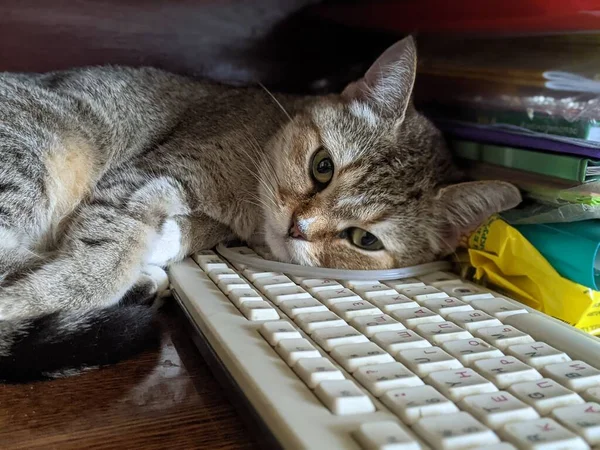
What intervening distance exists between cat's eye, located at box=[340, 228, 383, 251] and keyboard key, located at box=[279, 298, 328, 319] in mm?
283

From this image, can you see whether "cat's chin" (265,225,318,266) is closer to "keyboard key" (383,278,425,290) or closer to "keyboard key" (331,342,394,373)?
"keyboard key" (383,278,425,290)

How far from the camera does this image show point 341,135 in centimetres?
133

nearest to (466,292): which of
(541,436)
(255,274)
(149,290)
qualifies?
(255,274)

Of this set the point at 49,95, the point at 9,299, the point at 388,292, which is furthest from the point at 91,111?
the point at 388,292

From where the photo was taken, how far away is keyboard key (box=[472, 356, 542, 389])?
0.77 meters

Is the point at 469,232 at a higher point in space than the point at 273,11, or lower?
lower

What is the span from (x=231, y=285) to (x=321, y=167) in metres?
0.39

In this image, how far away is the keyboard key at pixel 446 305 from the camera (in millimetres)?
1015

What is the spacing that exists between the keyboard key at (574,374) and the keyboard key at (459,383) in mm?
106

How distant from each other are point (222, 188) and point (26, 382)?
0.68 meters

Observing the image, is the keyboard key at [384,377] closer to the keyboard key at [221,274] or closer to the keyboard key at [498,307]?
the keyboard key at [498,307]

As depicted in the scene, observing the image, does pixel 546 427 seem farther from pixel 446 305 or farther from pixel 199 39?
pixel 199 39

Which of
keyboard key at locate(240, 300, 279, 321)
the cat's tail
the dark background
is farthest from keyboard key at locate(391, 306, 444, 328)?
the dark background

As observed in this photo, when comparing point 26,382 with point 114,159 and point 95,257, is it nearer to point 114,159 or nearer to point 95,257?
point 95,257
